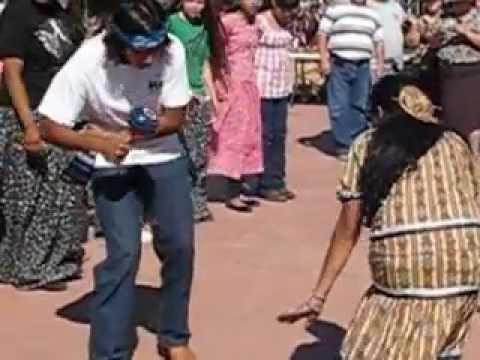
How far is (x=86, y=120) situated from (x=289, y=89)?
14.7 ft

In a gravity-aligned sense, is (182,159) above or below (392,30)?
above

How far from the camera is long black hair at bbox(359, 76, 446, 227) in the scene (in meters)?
4.57

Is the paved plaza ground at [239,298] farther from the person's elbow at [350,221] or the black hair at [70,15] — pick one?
the person's elbow at [350,221]

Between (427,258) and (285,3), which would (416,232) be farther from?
(285,3)

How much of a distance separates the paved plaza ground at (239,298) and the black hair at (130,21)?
4.77 feet

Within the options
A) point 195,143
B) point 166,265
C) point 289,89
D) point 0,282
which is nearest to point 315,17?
point 289,89

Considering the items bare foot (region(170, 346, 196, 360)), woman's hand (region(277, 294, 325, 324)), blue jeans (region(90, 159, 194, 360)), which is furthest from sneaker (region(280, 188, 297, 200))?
woman's hand (region(277, 294, 325, 324))

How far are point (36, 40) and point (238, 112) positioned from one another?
2.74 m

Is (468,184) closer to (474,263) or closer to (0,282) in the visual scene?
(474,263)

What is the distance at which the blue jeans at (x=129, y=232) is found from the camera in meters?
5.77

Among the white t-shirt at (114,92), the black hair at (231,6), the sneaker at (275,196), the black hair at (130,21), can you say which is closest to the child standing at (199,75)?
the black hair at (231,6)

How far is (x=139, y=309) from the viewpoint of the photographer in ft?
23.3

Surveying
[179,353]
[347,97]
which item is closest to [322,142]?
[347,97]

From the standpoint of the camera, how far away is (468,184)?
15.2 feet
